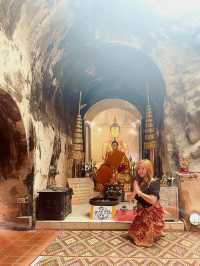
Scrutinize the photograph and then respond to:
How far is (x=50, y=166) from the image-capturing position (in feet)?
20.7

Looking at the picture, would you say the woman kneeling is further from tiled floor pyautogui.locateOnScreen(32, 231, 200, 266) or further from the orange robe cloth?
the orange robe cloth

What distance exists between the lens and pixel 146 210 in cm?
437

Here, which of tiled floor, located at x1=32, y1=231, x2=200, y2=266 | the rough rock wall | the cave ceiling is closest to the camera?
tiled floor, located at x1=32, y1=231, x2=200, y2=266

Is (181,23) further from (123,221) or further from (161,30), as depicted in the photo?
(123,221)

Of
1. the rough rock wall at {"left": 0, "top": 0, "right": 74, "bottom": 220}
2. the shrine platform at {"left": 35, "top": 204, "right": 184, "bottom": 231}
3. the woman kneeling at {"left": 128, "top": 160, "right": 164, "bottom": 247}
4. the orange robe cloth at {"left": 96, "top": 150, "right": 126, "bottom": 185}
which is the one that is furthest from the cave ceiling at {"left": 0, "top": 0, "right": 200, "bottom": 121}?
the woman kneeling at {"left": 128, "top": 160, "right": 164, "bottom": 247}

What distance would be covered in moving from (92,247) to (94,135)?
5.48 meters

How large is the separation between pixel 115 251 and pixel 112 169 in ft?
13.7

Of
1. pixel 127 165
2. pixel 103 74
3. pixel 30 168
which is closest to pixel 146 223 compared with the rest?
pixel 30 168

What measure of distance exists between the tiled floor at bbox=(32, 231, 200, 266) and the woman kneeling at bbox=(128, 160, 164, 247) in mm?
174

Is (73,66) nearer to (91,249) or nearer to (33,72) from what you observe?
(33,72)

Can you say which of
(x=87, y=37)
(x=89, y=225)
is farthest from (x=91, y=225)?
(x=87, y=37)

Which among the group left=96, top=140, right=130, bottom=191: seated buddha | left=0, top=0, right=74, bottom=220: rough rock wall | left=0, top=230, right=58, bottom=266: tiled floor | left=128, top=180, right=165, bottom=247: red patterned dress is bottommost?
left=0, top=230, right=58, bottom=266: tiled floor

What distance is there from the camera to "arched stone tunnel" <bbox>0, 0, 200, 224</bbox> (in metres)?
4.54

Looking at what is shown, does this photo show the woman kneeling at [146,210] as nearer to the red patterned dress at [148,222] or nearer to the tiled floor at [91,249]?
the red patterned dress at [148,222]
